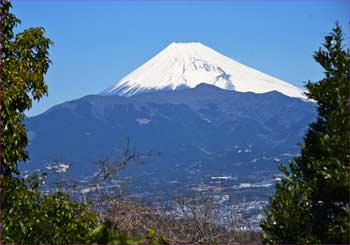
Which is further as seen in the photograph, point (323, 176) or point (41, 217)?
point (41, 217)

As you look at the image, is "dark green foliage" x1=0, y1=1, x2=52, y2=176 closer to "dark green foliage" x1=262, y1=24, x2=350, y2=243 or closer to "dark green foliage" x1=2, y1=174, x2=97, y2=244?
"dark green foliage" x1=2, y1=174, x2=97, y2=244

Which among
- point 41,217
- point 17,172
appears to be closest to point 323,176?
point 41,217

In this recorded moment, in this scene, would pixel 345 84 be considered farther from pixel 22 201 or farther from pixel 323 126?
pixel 22 201

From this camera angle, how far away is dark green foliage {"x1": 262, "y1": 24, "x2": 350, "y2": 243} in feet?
20.9

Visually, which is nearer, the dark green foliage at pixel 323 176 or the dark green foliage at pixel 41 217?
the dark green foliage at pixel 323 176

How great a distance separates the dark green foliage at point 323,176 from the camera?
6.38 m

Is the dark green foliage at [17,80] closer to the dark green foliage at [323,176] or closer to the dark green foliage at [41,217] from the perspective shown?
the dark green foliage at [41,217]

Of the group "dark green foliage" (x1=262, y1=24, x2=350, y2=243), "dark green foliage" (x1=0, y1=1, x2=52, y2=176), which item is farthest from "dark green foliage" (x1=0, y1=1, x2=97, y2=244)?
"dark green foliage" (x1=262, y1=24, x2=350, y2=243)

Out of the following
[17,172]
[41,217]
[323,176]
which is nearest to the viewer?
[323,176]

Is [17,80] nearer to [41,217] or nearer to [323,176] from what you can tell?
[41,217]

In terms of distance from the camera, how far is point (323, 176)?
6484 millimetres

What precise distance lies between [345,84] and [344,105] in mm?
Result: 259

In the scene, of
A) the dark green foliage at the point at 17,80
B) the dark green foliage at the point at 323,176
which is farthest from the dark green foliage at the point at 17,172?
the dark green foliage at the point at 323,176

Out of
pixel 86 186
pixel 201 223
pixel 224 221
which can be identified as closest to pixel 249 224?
pixel 224 221
